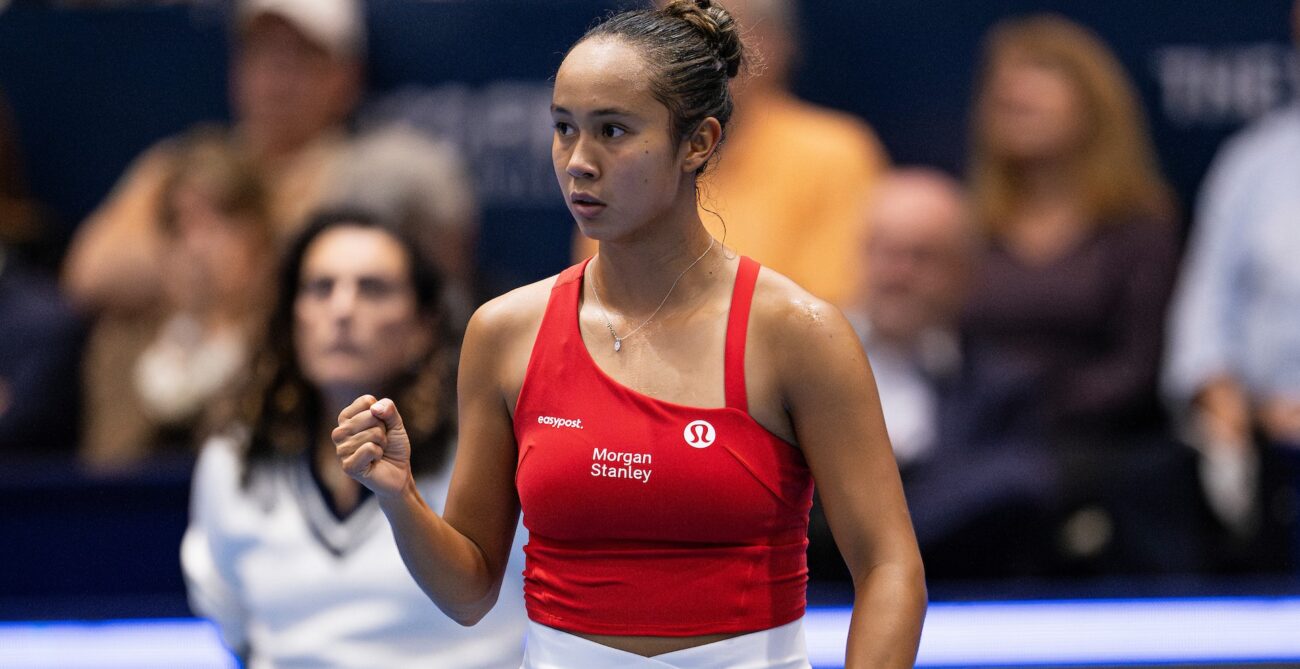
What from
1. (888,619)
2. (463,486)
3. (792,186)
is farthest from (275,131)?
(888,619)

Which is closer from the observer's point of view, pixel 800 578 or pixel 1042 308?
pixel 800 578

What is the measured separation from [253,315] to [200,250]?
361 mm

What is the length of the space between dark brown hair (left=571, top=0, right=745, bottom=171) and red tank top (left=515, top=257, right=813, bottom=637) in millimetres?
233

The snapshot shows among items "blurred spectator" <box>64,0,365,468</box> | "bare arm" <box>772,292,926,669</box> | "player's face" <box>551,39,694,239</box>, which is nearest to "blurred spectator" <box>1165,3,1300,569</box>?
"blurred spectator" <box>64,0,365,468</box>

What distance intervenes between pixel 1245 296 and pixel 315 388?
3.02 metres

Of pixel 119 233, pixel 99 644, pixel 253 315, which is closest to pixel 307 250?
pixel 99 644

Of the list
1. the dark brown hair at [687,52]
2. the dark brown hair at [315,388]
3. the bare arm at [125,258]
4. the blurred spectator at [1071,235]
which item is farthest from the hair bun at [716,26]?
the bare arm at [125,258]

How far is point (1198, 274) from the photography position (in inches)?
199

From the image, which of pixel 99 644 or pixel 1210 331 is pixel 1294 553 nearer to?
pixel 1210 331

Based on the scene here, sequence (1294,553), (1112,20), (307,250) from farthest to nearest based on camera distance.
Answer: (1112,20), (1294,553), (307,250)

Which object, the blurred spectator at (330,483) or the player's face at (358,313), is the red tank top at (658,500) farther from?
the player's face at (358,313)

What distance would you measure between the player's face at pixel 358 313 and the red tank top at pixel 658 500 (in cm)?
113

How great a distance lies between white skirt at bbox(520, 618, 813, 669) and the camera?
6.82 feet

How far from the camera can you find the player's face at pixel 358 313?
3207mm
